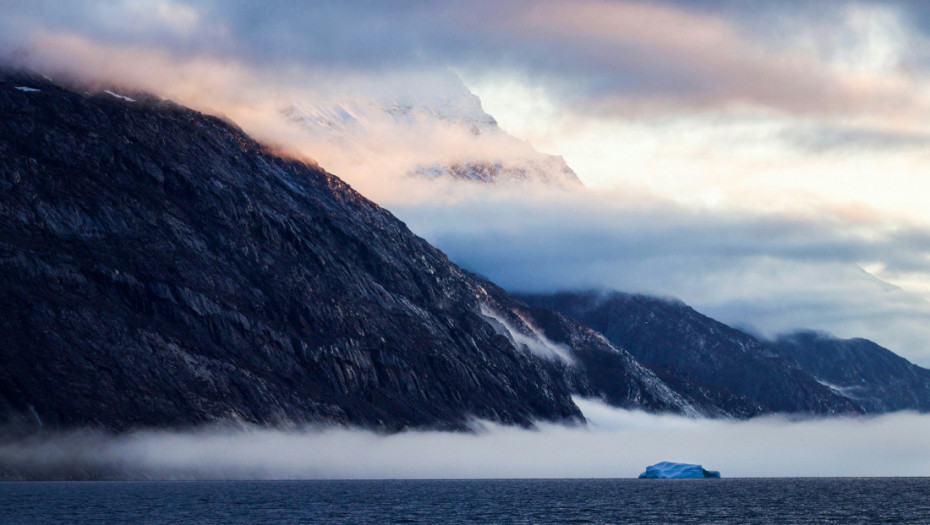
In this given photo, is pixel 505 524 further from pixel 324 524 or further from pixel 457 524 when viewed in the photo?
pixel 324 524

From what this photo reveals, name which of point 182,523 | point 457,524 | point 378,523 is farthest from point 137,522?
point 457,524

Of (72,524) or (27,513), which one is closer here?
(72,524)

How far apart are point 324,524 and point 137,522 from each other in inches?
1150

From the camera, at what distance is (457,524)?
19750 cm

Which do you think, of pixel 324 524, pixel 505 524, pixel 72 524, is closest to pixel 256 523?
pixel 324 524

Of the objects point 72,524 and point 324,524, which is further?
point 324,524

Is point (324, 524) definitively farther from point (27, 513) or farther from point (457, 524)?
point (27, 513)

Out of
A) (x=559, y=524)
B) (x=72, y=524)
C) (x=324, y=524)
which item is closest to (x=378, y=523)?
(x=324, y=524)

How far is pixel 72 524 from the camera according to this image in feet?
598

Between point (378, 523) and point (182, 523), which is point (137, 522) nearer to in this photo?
point (182, 523)

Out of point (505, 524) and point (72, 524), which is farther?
point (505, 524)

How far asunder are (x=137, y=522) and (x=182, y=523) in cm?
703

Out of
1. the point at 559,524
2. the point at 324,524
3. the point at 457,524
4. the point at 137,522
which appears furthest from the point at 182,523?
the point at 559,524

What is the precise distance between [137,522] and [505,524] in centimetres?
5884
